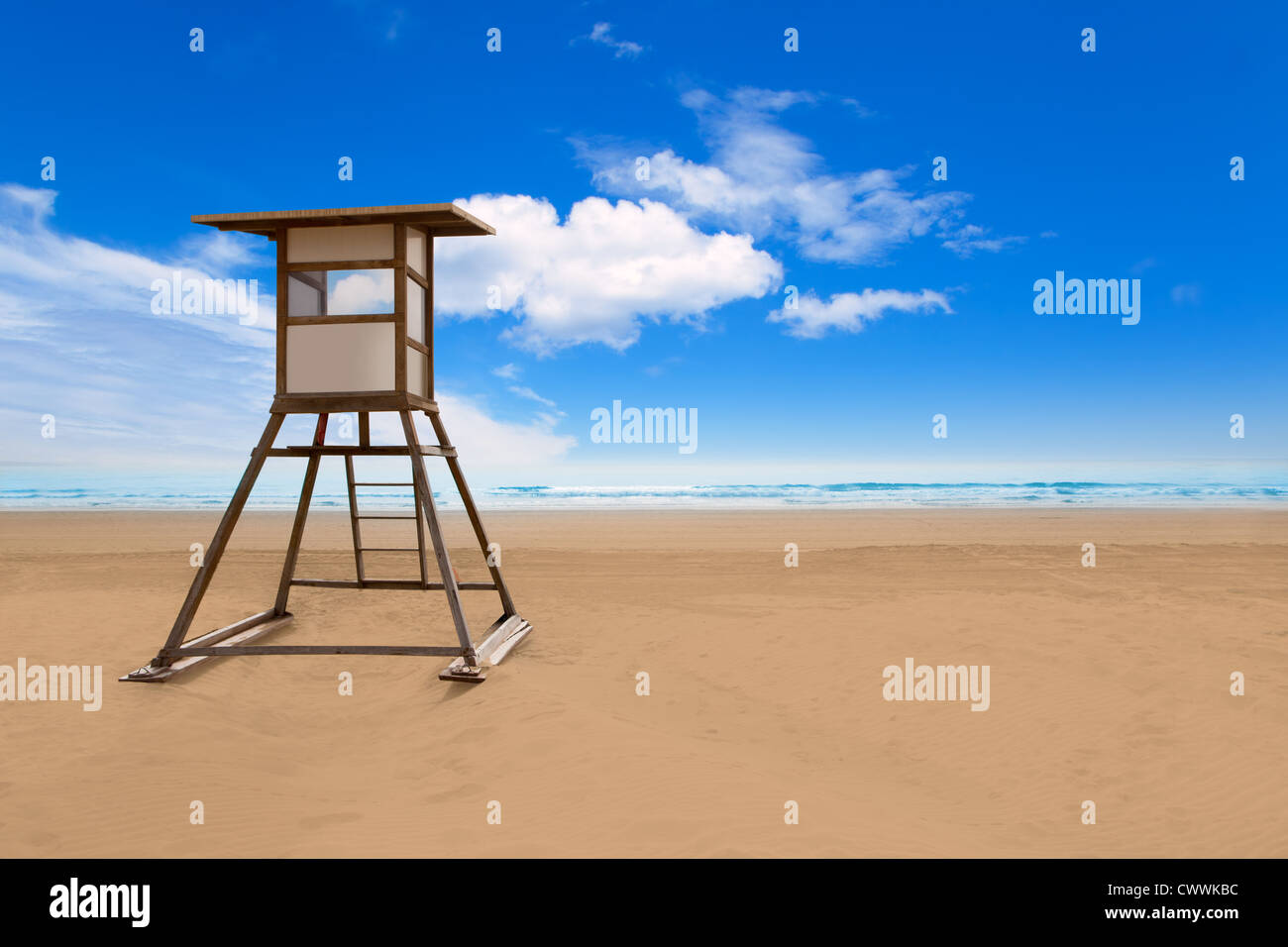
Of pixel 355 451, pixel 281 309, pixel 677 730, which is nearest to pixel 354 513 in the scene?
pixel 355 451

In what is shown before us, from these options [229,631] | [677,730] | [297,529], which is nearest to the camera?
[677,730]

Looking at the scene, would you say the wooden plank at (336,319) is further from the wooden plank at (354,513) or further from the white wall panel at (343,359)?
the wooden plank at (354,513)

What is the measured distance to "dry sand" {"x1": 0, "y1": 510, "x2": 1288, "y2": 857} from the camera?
170 inches

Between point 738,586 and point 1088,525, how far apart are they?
19.1 metres

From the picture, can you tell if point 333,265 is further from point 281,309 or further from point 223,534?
point 223,534

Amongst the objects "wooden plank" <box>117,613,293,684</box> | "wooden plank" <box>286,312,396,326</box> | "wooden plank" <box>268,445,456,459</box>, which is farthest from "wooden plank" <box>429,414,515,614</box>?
"wooden plank" <box>117,613,293,684</box>

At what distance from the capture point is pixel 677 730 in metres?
5.94

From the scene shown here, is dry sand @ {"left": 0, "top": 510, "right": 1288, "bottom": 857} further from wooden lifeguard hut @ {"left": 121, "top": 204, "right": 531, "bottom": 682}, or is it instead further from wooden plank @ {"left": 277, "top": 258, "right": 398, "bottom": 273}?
wooden plank @ {"left": 277, "top": 258, "right": 398, "bottom": 273}

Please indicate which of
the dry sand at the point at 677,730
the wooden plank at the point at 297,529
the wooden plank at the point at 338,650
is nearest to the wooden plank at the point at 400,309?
the wooden plank at the point at 297,529

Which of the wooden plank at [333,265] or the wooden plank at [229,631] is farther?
the wooden plank at [229,631]

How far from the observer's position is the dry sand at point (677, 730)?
4316 mm

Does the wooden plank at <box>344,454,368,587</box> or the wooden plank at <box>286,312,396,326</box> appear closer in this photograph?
the wooden plank at <box>286,312,396,326</box>

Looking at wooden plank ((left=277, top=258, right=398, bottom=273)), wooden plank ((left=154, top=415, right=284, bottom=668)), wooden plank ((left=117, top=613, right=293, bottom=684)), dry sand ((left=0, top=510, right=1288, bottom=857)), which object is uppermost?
wooden plank ((left=277, top=258, right=398, bottom=273))

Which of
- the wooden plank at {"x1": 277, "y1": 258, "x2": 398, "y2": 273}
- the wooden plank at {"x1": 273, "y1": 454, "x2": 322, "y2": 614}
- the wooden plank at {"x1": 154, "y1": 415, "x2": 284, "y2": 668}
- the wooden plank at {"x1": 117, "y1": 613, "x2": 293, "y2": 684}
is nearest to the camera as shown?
the wooden plank at {"x1": 117, "y1": 613, "x2": 293, "y2": 684}
